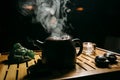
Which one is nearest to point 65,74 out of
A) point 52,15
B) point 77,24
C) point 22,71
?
point 22,71

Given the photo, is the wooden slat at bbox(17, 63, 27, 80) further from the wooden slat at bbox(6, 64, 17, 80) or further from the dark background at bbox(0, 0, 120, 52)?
the dark background at bbox(0, 0, 120, 52)

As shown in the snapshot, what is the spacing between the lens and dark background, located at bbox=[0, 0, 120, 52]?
7.78 feet

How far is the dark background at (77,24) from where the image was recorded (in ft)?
7.78

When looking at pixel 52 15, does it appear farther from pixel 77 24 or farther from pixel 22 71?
pixel 22 71

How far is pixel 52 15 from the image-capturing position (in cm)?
266

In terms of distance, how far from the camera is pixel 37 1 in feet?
8.36

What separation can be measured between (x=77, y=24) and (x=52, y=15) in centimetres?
55

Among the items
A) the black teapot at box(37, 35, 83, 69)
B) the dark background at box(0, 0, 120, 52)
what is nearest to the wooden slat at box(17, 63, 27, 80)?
the black teapot at box(37, 35, 83, 69)

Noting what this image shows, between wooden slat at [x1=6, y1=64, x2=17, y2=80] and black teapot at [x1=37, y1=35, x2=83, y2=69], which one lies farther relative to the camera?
black teapot at [x1=37, y1=35, x2=83, y2=69]

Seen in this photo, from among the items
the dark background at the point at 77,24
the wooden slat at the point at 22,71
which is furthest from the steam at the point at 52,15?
the wooden slat at the point at 22,71

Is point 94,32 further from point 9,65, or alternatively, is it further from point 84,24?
point 9,65

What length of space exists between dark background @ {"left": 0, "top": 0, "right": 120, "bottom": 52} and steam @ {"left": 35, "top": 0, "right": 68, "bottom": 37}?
4.9 inches

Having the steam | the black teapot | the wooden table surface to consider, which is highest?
the steam

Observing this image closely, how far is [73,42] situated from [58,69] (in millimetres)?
275
